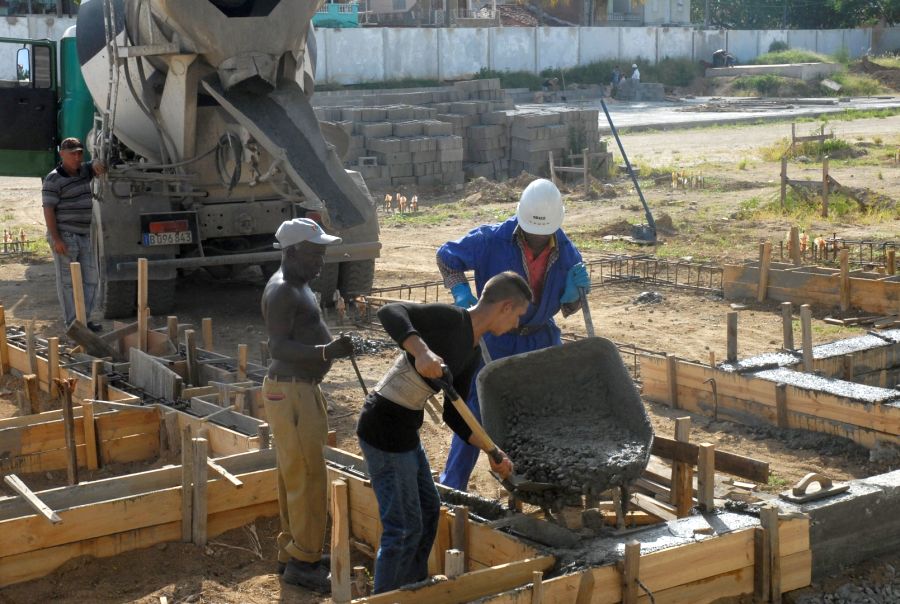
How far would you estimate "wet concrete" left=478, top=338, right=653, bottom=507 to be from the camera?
198 inches

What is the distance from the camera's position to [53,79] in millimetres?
11953

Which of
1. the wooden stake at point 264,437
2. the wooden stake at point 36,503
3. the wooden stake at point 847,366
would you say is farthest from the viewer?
the wooden stake at point 847,366

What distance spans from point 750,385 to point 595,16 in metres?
52.4

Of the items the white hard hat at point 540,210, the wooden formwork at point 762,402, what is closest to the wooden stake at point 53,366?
the white hard hat at point 540,210

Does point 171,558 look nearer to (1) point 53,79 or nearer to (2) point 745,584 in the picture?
(2) point 745,584

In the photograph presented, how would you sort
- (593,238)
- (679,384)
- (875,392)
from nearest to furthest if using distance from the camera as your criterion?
(875,392) < (679,384) < (593,238)

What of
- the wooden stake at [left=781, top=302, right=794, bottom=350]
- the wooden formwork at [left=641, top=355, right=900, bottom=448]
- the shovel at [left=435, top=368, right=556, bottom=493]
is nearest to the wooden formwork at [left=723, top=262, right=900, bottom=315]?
the wooden stake at [left=781, top=302, right=794, bottom=350]

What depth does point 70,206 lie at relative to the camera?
9883mm

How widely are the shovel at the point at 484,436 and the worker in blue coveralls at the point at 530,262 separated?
0.85 meters

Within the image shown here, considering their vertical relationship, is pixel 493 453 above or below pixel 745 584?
above

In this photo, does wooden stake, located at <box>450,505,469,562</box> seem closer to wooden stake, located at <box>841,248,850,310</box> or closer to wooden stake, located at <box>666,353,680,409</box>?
wooden stake, located at <box>666,353,680,409</box>

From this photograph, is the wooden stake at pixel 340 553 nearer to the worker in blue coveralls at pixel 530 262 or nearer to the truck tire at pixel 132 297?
the worker in blue coveralls at pixel 530 262

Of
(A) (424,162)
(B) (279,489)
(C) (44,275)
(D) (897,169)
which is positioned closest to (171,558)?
(B) (279,489)

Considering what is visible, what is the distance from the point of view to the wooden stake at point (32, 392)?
7.56m
